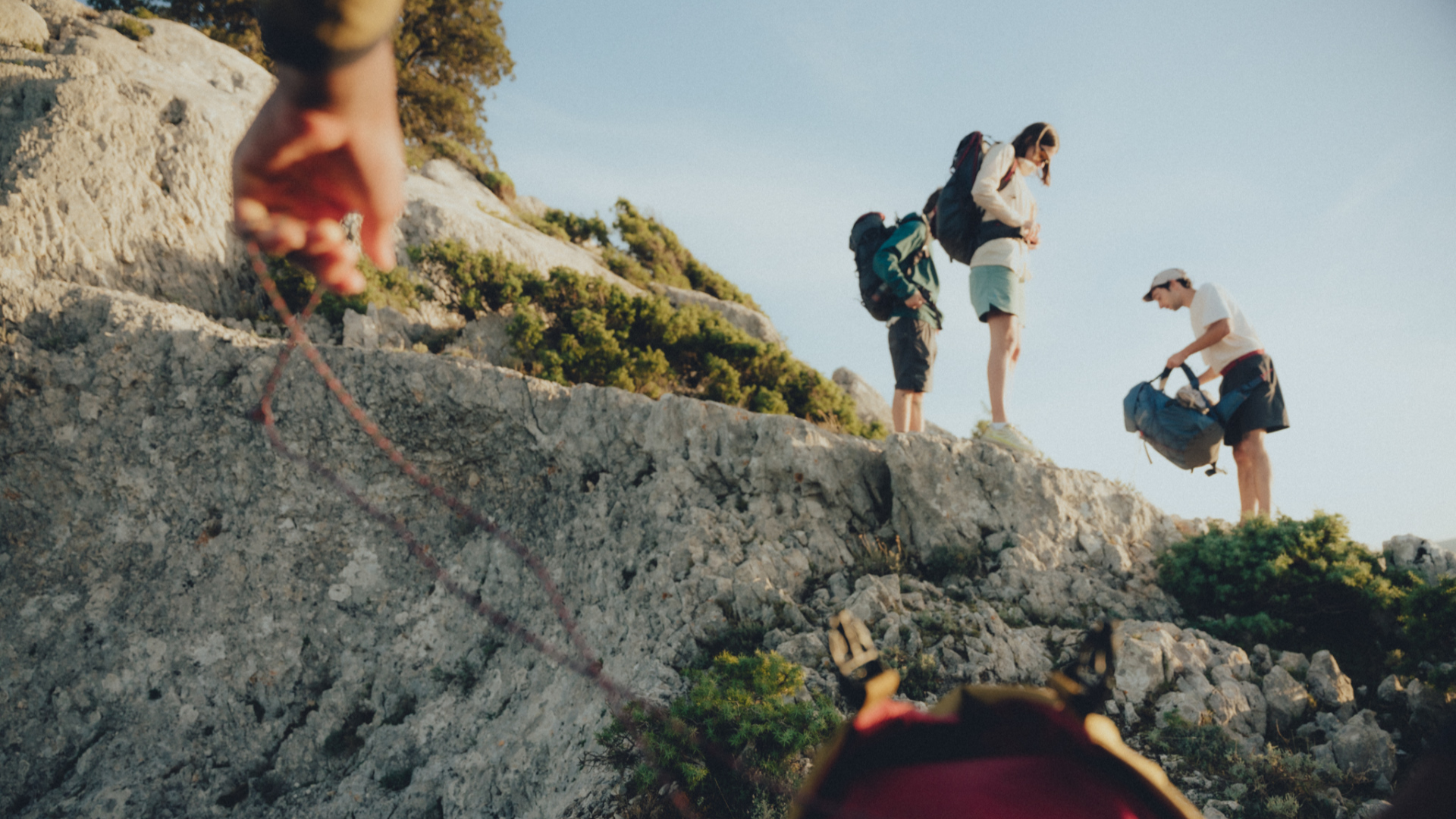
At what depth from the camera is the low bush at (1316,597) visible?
364cm

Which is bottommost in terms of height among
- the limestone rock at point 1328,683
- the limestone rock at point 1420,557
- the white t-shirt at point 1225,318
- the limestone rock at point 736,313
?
the limestone rock at point 1328,683

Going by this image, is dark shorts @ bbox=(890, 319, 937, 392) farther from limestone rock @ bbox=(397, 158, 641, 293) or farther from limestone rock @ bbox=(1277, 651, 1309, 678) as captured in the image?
limestone rock @ bbox=(397, 158, 641, 293)

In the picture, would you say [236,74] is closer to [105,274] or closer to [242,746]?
[105,274]

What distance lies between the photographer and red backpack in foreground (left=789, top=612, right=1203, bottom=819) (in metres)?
0.97

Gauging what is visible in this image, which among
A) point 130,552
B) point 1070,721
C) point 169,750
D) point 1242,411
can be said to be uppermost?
point 1242,411

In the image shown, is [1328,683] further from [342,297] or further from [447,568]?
[342,297]

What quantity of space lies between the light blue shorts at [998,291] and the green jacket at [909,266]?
0.46 m

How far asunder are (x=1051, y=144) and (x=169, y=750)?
27.4ft

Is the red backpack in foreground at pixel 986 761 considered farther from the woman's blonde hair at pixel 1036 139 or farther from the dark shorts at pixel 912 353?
the woman's blonde hair at pixel 1036 139

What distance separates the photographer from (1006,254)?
16.1 feet

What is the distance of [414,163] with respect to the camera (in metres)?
14.3

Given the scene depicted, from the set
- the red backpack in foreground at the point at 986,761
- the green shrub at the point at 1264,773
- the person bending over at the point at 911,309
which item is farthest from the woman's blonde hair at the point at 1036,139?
the red backpack in foreground at the point at 986,761

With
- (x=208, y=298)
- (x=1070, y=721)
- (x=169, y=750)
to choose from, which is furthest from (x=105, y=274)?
(x=1070, y=721)

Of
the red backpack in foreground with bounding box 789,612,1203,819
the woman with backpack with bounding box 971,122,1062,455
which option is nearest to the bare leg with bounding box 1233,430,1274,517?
the woman with backpack with bounding box 971,122,1062,455
